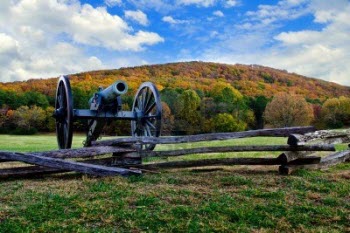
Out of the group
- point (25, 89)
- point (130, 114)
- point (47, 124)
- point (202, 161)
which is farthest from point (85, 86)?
point (202, 161)

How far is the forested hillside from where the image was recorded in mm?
56406

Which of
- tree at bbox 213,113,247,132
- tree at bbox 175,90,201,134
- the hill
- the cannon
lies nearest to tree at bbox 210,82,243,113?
the hill

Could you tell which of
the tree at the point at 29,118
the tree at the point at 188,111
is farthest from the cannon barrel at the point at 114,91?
the tree at the point at 188,111

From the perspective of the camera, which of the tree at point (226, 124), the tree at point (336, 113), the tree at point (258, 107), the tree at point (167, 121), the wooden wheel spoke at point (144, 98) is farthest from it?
the tree at point (258, 107)

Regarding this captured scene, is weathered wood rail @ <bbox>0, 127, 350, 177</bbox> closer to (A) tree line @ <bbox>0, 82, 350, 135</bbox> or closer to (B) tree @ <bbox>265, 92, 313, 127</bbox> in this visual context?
(A) tree line @ <bbox>0, 82, 350, 135</bbox>

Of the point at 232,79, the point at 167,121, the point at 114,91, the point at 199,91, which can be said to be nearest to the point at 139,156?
the point at 114,91

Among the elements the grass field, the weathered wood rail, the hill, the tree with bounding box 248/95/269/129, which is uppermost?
the hill

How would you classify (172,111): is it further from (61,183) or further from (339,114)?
(61,183)

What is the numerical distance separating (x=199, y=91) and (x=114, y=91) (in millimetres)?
63893

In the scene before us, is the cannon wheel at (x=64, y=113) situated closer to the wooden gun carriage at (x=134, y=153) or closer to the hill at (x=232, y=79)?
the wooden gun carriage at (x=134, y=153)

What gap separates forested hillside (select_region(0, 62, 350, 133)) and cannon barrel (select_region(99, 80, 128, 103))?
121 ft

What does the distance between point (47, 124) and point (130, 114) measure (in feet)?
143

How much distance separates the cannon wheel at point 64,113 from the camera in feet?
34.4

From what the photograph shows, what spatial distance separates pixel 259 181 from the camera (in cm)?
709
